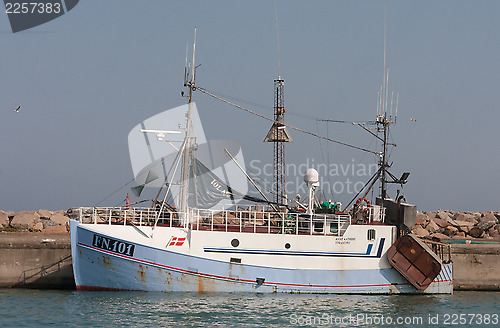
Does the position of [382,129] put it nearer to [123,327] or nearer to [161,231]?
[161,231]

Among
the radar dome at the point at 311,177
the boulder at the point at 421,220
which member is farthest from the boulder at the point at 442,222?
the radar dome at the point at 311,177

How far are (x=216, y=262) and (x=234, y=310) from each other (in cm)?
338

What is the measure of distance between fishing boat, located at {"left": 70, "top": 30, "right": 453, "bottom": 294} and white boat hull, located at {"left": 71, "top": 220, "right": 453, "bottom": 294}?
4cm

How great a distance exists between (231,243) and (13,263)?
11.3 metres

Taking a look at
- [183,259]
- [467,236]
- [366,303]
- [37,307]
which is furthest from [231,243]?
[467,236]

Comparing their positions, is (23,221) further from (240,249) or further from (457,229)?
(457,229)

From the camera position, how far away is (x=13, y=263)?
32125 millimetres

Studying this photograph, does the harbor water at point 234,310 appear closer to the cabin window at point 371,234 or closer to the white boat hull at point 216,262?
the white boat hull at point 216,262

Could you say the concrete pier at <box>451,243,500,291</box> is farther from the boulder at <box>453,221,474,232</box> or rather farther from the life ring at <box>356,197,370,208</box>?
the boulder at <box>453,221,474,232</box>

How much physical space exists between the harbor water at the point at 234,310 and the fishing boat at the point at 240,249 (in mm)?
653

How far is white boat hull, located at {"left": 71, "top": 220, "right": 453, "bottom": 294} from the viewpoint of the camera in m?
28.2

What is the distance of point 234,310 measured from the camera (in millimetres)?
25688

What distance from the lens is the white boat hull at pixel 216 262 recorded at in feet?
92.7

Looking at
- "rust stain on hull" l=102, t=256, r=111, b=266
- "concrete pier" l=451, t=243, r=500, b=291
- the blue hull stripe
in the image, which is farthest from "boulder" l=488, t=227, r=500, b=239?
"rust stain on hull" l=102, t=256, r=111, b=266
